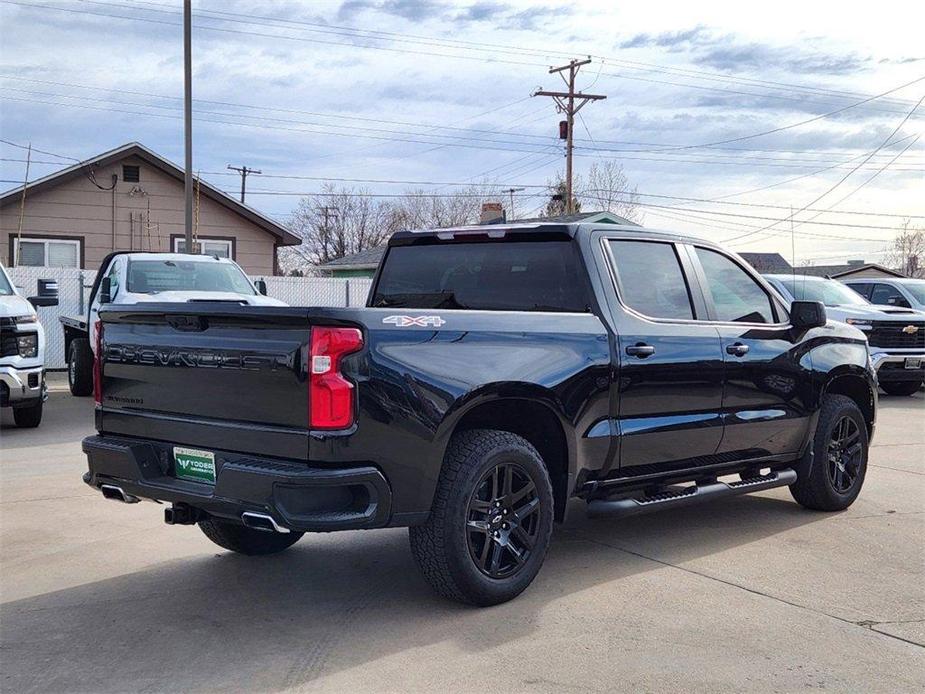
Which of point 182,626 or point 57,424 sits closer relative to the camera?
point 182,626

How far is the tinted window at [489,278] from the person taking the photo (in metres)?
5.84

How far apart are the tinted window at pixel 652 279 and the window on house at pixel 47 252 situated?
65.4ft

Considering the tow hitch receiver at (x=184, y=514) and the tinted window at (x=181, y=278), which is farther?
the tinted window at (x=181, y=278)

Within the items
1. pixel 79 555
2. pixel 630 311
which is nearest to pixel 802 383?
pixel 630 311

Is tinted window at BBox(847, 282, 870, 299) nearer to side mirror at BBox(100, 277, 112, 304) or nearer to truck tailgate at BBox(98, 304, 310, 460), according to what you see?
side mirror at BBox(100, 277, 112, 304)

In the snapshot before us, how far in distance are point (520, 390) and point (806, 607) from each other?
1794 millimetres

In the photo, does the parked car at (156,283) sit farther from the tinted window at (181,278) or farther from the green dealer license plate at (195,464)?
the green dealer license plate at (195,464)

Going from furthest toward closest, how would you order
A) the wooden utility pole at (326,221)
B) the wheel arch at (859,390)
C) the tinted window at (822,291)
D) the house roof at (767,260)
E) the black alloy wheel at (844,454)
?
the wooden utility pole at (326,221) < the house roof at (767,260) < the tinted window at (822,291) < the wheel arch at (859,390) < the black alloy wheel at (844,454)

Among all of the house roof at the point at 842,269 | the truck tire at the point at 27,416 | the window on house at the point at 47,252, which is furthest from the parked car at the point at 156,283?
the house roof at the point at 842,269

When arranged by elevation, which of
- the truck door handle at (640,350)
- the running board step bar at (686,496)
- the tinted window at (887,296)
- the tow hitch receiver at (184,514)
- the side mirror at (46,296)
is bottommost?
the running board step bar at (686,496)

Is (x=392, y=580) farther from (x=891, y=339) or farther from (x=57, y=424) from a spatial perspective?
(x=891, y=339)

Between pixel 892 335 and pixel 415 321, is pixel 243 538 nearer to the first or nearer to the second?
pixel 415 321

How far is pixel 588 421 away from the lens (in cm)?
552

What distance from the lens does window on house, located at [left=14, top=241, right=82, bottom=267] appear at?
23.3 m
